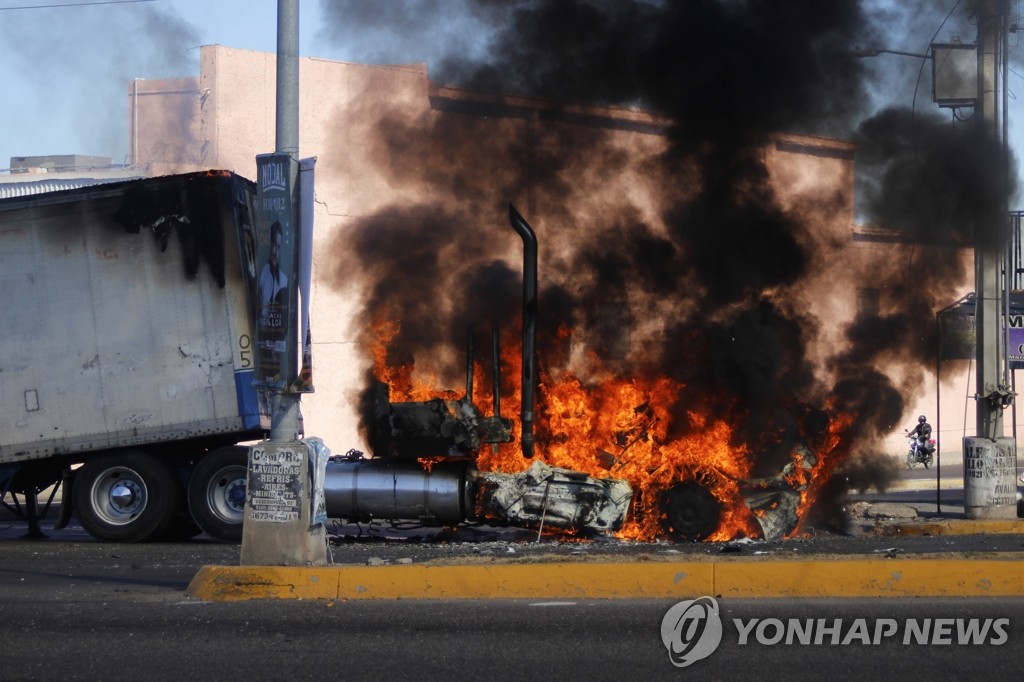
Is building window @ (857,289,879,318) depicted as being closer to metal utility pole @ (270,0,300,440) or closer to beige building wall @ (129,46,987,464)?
beige building wall @ (129,46,987,464)

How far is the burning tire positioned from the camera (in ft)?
35.1

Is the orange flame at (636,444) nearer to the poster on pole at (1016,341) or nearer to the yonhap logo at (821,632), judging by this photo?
the yonhap logo at (821,632)

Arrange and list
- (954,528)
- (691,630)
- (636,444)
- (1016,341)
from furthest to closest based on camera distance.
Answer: (1016,341) → (954,528) → (636,444) → (691,630)

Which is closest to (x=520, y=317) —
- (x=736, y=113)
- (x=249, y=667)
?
(x=736, y=113)

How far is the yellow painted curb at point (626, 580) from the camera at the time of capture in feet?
23.6

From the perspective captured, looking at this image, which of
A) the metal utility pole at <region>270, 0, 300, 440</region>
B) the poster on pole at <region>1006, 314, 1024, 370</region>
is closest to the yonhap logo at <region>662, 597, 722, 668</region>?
the metal utility pole at <region>270, 0, 300, 440</region>

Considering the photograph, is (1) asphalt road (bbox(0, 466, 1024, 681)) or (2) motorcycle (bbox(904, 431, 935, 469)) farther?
(2) motorcycle (bbox(904, 431, 935, 469))

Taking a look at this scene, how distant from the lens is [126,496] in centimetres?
1161

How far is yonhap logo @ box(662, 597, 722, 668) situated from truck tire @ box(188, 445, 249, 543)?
231 inches

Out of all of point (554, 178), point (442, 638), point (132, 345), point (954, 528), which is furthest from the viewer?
point (554, 178)

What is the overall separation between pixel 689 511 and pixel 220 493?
15.9 ft

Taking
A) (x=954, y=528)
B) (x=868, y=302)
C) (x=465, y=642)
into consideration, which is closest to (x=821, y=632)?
(x=465, y=642)

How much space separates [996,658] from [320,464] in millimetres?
4612

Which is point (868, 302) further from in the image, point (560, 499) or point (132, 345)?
point (132, 345)
